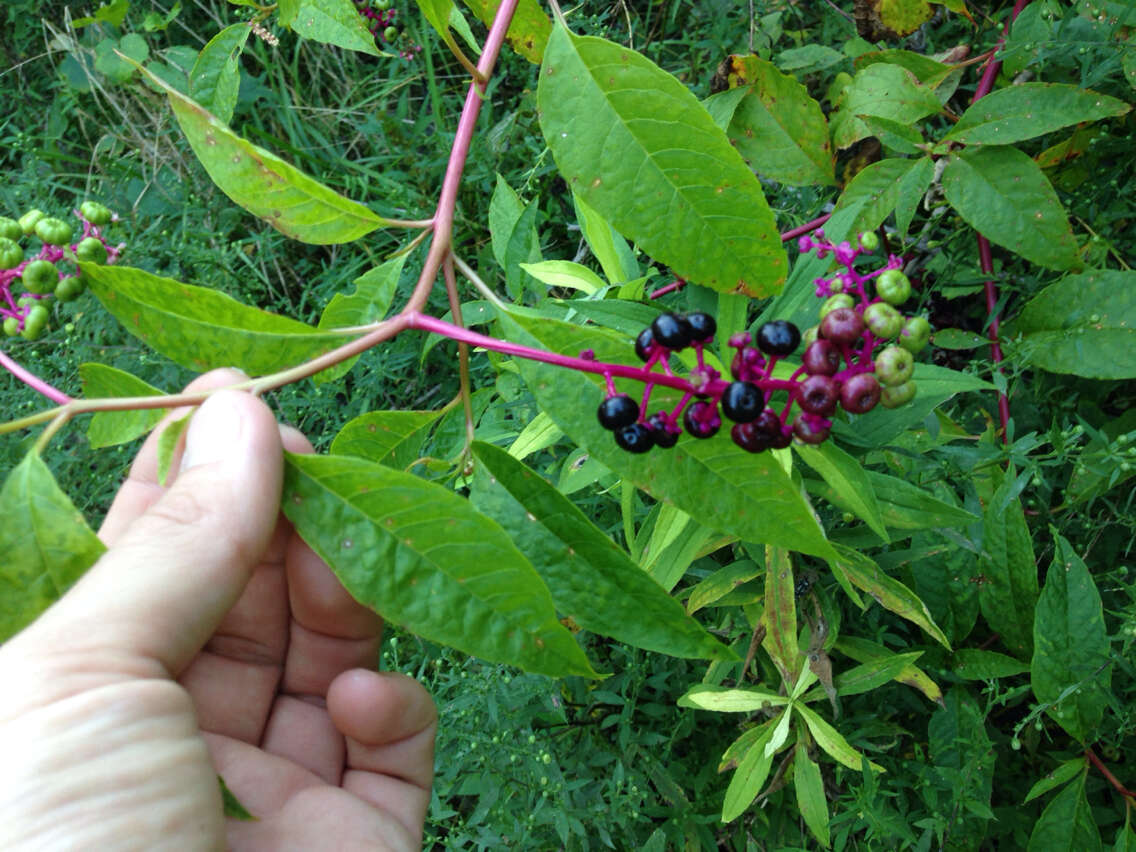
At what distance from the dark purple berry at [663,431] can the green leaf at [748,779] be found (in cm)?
121

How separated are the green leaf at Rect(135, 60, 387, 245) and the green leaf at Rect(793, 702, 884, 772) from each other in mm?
1592

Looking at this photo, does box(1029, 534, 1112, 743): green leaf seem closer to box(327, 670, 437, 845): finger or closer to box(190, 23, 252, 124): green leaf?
box(327, 670, 437, 845): finger

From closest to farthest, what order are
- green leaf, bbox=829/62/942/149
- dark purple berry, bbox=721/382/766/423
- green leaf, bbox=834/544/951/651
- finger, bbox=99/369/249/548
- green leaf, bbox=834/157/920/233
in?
dark purple berry, bbox=721/382/766/423 < finger, bbox=99/369/249/548 < green leaf, bbox=834/544/951/651 < green leaf, bbox=834/157/920/233 < green leaf, bbox=829/62/942/149

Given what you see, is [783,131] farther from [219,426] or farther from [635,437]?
[219,426]

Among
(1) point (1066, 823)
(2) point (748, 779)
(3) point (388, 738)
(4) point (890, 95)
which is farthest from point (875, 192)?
(3) point (388, 738)

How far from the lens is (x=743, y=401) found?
48.1 inches

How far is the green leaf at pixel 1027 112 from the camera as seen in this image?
6.99 ft

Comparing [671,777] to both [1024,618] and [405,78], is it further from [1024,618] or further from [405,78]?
[405,78]

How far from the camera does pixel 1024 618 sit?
2285 mm

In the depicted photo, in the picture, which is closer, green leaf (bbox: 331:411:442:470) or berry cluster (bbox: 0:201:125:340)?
berry cluster (bbox: 0:201:125:340)

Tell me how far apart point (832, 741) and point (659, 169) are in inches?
56.4

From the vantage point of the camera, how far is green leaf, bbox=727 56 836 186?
8.09 ft

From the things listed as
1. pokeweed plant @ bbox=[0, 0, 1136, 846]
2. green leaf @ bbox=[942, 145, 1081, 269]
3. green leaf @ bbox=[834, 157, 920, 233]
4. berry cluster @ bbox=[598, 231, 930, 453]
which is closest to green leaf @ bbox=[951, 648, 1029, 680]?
pokeweed plant @ bbox=[0, 0, 1136, 846]

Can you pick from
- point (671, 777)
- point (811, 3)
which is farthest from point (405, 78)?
point (671, 777)
